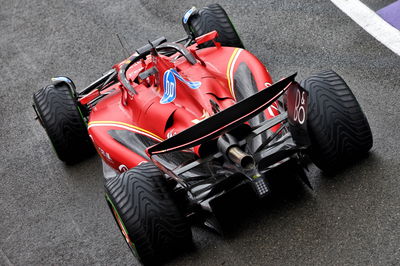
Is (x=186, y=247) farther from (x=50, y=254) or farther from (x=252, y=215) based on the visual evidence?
(x=50, y=254)

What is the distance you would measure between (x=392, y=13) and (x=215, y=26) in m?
2.22

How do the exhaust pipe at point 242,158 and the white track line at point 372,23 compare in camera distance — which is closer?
the exhaust pipe at point 242,158

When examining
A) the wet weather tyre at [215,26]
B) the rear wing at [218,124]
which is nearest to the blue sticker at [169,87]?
the rear wing at [218,124]

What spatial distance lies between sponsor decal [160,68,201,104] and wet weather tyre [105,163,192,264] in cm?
104

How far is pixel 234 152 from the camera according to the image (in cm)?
608

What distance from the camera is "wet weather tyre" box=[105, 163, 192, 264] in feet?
20.8

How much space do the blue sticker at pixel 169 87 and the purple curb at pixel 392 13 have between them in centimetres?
330

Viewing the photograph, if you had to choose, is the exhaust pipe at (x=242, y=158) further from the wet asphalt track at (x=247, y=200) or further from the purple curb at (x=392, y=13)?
the purple curb at (x=392, y=13)

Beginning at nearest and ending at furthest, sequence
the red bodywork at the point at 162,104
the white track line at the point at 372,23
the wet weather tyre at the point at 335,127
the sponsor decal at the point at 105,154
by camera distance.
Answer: the wet weather tyre at the point at 335,127, the red bodywork at the point at 162,104, the sponsor decal at the point at 105,154, the white track line at the point at 372,23

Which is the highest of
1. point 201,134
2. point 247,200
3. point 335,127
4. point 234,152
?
point 201,134

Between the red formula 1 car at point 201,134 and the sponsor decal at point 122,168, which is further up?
the red formula 1 car at point 201,134

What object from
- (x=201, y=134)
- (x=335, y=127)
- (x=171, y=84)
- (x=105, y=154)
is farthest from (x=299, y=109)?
(x=105, y=154)

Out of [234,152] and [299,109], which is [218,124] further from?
[299,109]

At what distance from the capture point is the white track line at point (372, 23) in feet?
29.8
